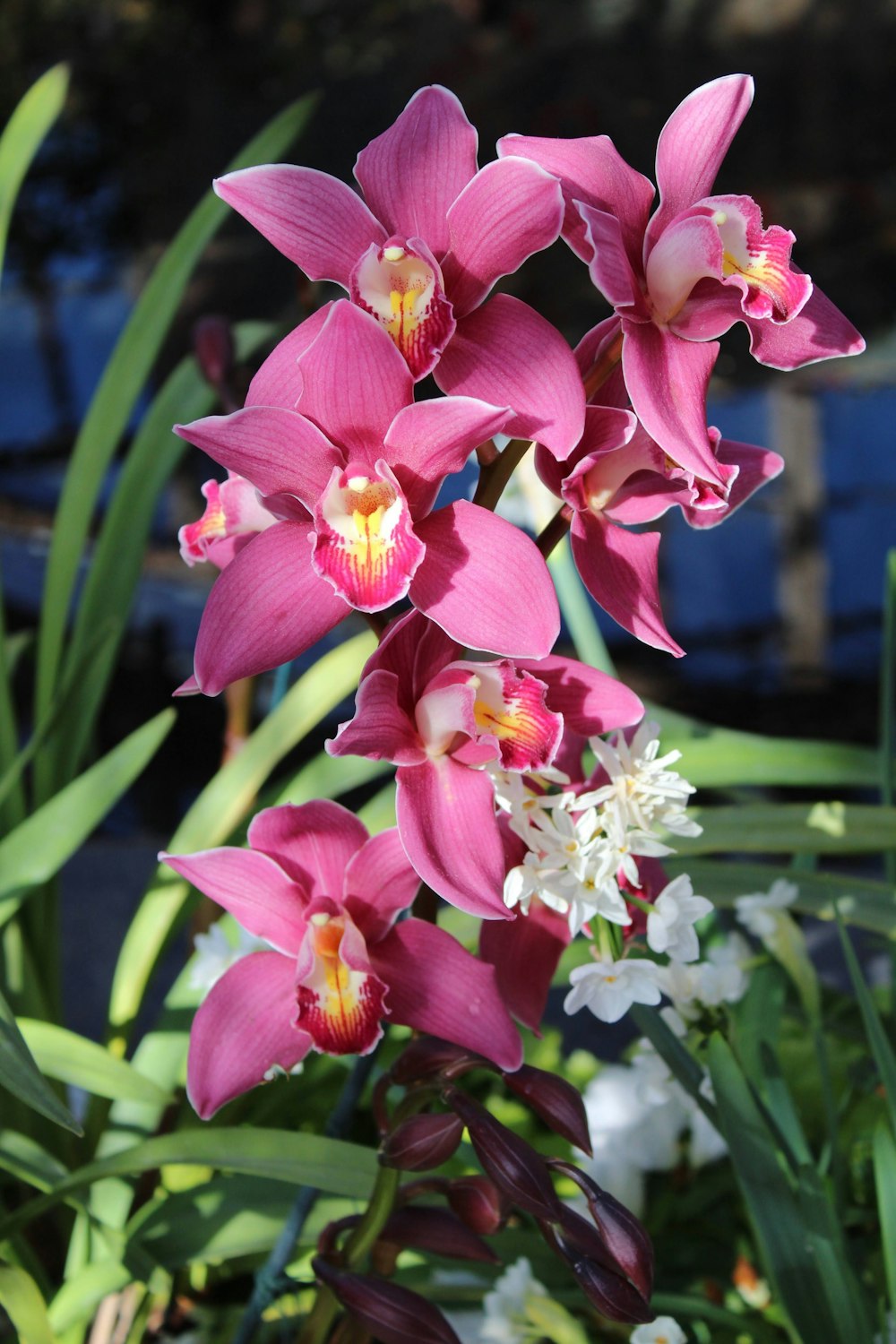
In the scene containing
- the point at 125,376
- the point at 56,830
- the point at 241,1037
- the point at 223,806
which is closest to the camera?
the point at 241,1037

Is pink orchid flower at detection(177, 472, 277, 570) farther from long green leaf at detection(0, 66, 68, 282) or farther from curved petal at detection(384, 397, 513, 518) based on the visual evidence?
long green leaf at detection(0, 66, 68, 282)

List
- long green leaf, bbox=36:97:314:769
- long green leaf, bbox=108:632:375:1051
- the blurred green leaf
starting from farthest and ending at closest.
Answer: long green leaf, bbox=36:97:314:769
long green leaf, bbox=108:632:375:1051
the blurred green leaf

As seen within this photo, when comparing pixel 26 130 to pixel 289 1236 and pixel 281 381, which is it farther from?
pixel 289 1236

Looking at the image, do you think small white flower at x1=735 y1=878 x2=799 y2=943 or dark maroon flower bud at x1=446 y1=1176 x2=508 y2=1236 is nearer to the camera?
dark maroon flower bud at x1=446 y1=1176 x2=508 y2=1236

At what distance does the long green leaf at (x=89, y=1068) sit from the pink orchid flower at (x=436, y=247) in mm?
484

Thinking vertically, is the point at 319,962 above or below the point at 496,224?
below

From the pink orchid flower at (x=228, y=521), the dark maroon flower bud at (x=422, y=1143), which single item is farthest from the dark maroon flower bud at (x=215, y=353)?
the dark maroon flower bud at (x=422, y=1143)

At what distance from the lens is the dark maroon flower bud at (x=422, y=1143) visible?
0.45m

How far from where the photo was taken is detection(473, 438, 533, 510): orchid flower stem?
0.44m

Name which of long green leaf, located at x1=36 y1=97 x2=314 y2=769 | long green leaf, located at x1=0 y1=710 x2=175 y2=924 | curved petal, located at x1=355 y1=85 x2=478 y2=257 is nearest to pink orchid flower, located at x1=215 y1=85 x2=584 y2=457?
curved petal, located at x1=355 y1=85 x2=478 y2=257

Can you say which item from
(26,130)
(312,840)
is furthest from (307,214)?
(26,130)

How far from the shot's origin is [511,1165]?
428 mm

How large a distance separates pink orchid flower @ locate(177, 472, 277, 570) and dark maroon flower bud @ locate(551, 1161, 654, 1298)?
287 millimetres

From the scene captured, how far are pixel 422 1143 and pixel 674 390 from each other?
12.2 inches
